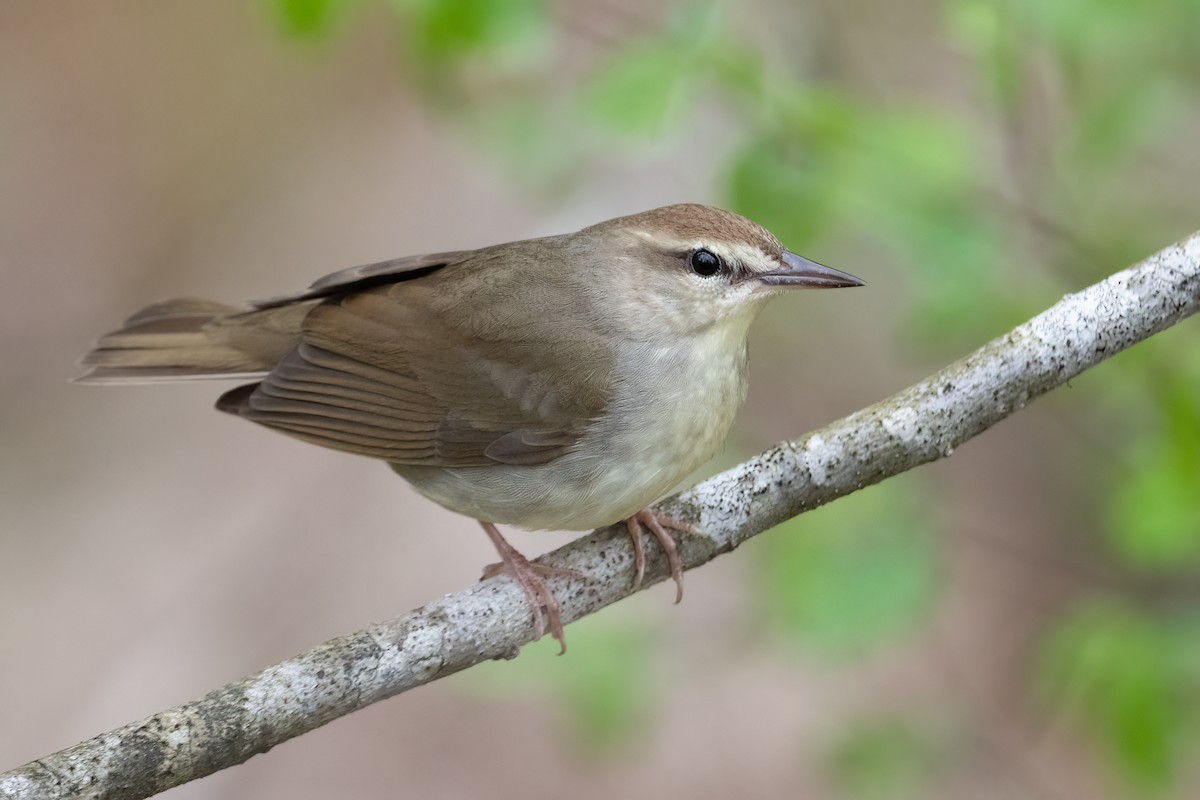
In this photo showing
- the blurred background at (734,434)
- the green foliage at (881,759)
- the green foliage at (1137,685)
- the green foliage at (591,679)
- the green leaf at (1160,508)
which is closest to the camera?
the green leaf at (1160,508)

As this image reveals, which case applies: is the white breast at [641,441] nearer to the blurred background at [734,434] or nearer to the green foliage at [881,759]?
the blurred background at [734,434]

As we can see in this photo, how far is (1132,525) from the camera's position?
13.1ft

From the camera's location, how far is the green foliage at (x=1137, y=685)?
12.3 ft

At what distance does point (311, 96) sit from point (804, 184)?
6.46 meters

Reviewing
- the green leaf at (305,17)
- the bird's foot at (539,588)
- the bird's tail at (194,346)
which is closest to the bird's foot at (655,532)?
the bird's foot at (539,588)

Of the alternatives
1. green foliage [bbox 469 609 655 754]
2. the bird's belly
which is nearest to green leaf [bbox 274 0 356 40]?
the bird's belly

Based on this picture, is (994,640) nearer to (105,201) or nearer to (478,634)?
(478,634)

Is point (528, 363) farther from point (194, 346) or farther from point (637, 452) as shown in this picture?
point (194, 346)

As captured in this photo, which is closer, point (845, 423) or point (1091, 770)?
point (845, 423)

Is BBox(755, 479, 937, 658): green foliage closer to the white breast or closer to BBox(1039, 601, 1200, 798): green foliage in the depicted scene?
BBox(1039, 601, 1200, 798): green foliage

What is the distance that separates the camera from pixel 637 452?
3707 millimetres

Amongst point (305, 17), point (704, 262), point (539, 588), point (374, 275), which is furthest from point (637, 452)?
point (305, 17)

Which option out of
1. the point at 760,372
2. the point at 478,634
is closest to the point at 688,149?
the point at 760,372

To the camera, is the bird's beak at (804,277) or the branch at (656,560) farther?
the bird's beak at (804,277)
